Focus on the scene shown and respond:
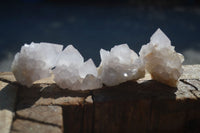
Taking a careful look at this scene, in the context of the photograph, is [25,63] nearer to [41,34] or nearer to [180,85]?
[180,85]

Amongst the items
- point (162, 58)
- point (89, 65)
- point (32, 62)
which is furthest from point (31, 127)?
point (162, 58)

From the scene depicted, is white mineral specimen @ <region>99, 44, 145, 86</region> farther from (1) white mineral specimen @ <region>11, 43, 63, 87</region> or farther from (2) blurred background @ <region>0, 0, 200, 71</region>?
(2) blurred background @ <region>0, 0, 200, 71</region>

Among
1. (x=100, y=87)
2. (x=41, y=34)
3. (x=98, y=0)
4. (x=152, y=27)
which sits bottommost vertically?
(x=100, y=87)

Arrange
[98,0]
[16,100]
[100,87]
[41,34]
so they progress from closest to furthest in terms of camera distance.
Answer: [16,100]
[100,87]
[41,34]
[98,0]

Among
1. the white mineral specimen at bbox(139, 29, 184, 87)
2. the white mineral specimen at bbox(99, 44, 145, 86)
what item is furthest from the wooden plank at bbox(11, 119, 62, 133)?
the white mineral specimen at bbox(139, 29, 184, 87)

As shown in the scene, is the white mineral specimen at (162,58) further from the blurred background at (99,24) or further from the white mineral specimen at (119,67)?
the blurred background at (99,24)

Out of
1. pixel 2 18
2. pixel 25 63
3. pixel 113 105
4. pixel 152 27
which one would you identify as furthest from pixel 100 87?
pixel 2 18

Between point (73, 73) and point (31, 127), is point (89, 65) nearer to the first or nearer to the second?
point (73, 73)
